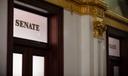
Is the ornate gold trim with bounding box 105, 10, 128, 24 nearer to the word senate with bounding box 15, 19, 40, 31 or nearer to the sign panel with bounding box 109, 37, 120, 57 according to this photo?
the sign panel with bounding box 109, 37, 120, 57

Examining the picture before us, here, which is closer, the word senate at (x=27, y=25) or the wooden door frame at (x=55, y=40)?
the word senate at (x=27, y=25)

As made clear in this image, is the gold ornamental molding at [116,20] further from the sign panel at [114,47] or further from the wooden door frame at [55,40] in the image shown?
the wooden door frame at [55,40]

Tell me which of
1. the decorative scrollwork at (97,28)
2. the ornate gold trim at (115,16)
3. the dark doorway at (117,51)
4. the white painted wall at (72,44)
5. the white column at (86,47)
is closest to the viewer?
the white painted wall at (72,44)

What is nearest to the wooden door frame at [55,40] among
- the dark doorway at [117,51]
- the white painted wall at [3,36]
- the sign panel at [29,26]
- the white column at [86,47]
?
the sign panel at [29,26]

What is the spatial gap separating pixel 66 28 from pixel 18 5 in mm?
1311

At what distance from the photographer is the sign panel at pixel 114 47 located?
8312mm

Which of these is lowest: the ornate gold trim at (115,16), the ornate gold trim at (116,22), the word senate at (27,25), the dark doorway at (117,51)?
the dark doorway at (117,51)

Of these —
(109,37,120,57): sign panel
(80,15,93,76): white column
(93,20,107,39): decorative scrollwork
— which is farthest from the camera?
(109,37,120,57): sign panel

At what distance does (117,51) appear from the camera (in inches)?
344

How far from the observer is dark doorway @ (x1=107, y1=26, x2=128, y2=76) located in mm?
8070

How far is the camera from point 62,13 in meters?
6.10

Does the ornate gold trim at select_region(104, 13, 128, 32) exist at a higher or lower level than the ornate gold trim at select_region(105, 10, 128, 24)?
lower

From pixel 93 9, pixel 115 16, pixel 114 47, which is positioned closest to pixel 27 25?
pixel 93 9

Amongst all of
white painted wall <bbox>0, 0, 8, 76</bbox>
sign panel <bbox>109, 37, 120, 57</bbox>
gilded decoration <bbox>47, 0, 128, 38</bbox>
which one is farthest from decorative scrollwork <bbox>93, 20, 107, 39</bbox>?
white painted wall <bbox>0, 0, 8, 76</bbox>
